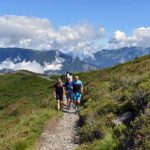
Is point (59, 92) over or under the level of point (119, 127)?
under

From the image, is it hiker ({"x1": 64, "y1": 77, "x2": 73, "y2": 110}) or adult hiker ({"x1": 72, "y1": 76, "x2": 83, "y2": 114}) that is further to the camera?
hiker ({"x1": 64, "y1": 77, "x2": 73, "y2": 110})

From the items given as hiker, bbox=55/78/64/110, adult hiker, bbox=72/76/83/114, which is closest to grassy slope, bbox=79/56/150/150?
adult hiker, bbox=72/76/83/114

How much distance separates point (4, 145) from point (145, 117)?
8.05 meters

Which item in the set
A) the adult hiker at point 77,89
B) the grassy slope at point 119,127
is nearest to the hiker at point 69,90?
the adult hiker at point 77,89

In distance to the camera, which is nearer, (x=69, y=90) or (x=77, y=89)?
(x=77, y=89)

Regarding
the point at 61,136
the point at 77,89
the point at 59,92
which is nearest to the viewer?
the point at 61,136

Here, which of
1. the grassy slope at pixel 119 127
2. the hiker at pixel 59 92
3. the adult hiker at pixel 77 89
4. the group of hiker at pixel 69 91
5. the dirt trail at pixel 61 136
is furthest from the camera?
the hiker at pixel 59 92

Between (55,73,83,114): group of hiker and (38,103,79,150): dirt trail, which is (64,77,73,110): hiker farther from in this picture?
(38,103,79,150): dirt trail

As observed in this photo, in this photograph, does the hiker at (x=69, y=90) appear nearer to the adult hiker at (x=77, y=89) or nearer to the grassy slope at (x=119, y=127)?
the adult hiker at (x=77, y=89)

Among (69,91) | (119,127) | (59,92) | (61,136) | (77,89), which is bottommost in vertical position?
(61,136)

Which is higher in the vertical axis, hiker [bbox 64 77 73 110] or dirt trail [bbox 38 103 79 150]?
hiker [bbox 64 77 73 110]

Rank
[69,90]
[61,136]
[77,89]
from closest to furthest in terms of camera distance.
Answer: [61,136], [77,89], [69,90]

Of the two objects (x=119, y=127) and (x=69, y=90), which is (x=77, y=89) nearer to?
(x=69, y=90)

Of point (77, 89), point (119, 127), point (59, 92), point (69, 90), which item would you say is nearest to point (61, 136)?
point (119, 127)
